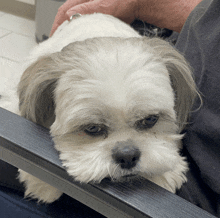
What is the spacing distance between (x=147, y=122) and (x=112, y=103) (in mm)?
180

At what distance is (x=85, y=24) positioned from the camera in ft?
4.26

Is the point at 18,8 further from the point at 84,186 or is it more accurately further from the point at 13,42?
the point at 84,186

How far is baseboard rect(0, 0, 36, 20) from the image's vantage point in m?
3.76

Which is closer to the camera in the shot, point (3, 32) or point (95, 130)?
point (95, 130)

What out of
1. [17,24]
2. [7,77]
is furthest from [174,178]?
[17,24]

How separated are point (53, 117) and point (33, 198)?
310 millimetres

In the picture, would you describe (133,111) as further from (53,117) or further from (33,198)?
(33,198)

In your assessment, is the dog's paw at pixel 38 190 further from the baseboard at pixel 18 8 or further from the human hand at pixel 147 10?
the baseboard at pixel 18 8

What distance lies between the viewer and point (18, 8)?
382 cm

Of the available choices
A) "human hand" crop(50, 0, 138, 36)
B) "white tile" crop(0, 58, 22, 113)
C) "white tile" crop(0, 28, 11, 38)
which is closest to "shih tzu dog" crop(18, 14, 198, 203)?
"white tile" crop(0, 58, 22, 113)

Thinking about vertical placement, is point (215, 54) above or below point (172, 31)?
above

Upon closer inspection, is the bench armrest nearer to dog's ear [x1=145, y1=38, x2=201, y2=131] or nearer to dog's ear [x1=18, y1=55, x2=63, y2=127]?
dog's ear [x1=18, y1=55, x2=63, y2=127]

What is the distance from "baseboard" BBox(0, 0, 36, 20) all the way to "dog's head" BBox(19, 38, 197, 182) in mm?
3260

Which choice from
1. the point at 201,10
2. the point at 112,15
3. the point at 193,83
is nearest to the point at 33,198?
the point at 193,83
